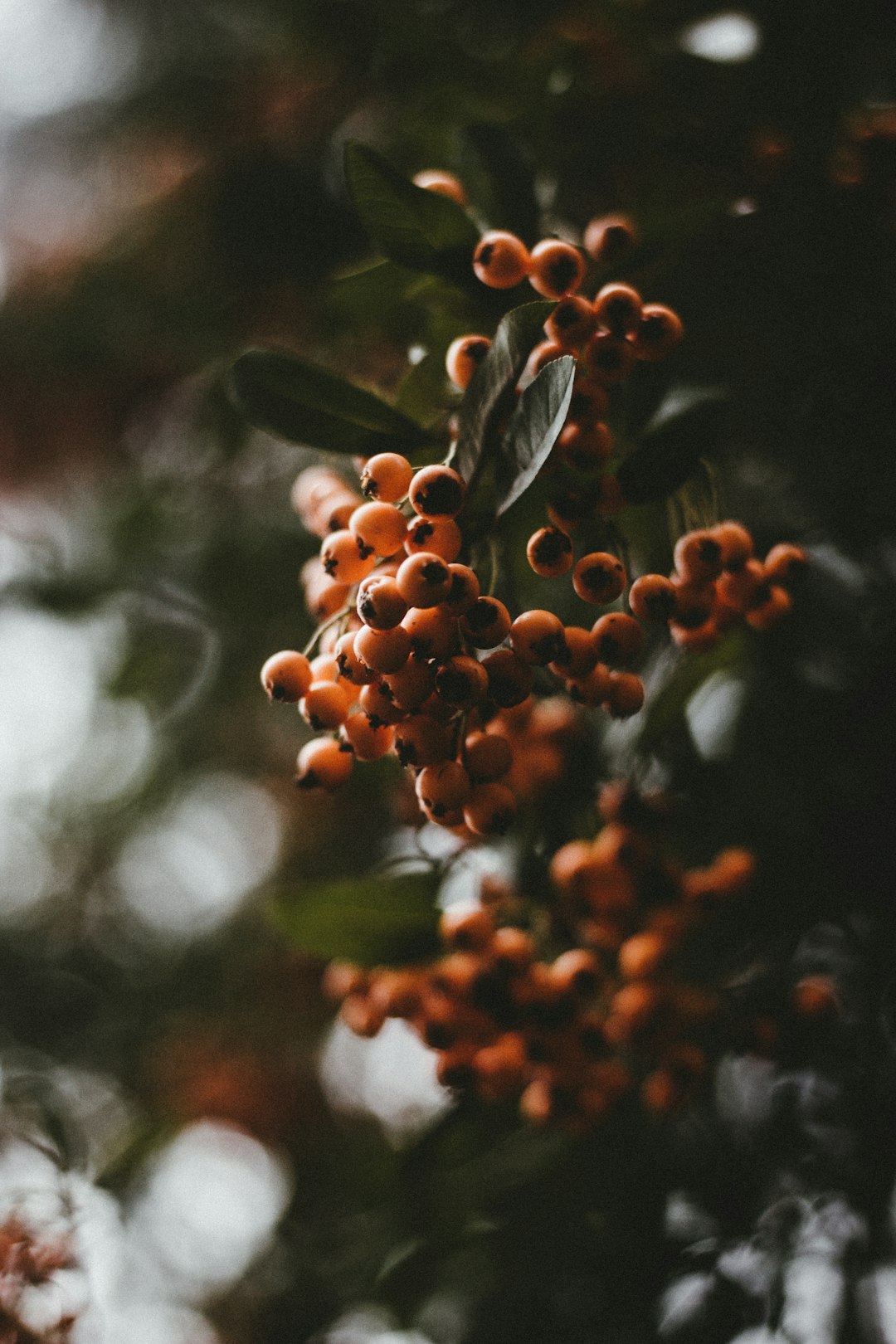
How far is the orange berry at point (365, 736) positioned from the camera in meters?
0.82

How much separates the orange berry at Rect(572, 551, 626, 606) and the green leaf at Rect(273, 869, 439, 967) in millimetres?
516

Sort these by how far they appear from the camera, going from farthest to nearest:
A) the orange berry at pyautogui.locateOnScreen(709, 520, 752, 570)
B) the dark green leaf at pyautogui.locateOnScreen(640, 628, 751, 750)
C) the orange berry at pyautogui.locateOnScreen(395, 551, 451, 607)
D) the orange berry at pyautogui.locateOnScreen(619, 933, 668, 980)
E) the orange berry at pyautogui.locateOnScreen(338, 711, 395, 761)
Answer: the orange berry at pyautogui.locateOnScreen(619, 933, 668, 980) → the dark green leaf at pyautogui.locateOnScreen(640, 628, 751, 750) → the orange berry at pyautogui.locateOnScreen(709, 520, 752, 570) → the orange berry at pyautogui.locateOnScreen(338, 711, 395, 761) → the orange berry at pyautogui.locateOnScreen(395, 551, 451, 607)

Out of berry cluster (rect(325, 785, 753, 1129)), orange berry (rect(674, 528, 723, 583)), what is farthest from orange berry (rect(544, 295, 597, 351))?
berry cluster (rect(325, 785, 753, 1129))

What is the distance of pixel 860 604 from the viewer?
151cm

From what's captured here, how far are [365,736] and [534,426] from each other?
305mm

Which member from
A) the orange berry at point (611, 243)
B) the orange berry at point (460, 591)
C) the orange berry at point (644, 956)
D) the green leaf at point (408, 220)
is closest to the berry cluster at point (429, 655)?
the orange berry at point (460, 591)

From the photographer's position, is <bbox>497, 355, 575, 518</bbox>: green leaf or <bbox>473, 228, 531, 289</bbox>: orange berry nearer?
<bbox>497, 355, 575, 518</bbox>: green leaf

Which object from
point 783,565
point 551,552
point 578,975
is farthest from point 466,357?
point 578,975

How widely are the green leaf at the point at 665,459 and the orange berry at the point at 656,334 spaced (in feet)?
0.25

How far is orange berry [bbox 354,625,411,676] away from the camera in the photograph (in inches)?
28.3

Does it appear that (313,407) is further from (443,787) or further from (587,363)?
(443,787)

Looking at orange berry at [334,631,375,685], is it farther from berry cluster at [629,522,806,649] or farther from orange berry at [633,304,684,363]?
orange berry at [633,304,684,363]

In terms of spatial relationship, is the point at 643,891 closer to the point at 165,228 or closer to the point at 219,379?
the point at 219,379

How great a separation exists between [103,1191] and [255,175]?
2.27 meters
